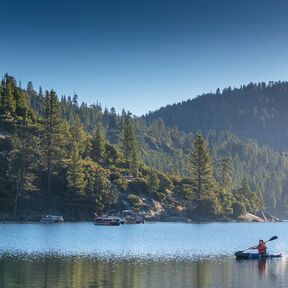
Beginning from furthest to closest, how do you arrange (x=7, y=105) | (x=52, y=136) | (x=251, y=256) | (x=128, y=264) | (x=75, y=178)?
(x=7, y=105) < (x=52, y=136) < (x=75, y=178) < (x=251, y=256) < (x=128, y=264)

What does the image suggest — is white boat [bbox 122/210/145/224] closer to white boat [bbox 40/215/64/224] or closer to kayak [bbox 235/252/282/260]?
white boat [bbox 40/215/64/224]

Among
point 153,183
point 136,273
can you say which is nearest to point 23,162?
point 153,183

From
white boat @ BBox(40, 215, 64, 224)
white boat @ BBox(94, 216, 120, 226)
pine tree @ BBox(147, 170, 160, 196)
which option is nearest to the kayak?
white boat @ BBox(94, 216, 120, 226)

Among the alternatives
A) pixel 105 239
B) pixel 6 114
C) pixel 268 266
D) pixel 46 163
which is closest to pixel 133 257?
pixel 268 266

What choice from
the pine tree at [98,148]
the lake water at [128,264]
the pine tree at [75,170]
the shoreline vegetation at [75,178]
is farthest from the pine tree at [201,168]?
the lake water at [128,264]

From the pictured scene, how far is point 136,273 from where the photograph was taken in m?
56.3

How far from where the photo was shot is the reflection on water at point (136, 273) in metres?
50.4

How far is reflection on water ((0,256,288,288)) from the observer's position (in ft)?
165

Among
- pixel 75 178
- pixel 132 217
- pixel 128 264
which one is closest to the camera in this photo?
pixel 128 264

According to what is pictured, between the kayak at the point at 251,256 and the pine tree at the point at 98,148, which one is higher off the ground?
the pine tree at the point at 98,148

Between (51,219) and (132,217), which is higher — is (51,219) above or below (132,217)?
below

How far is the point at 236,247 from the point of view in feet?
295

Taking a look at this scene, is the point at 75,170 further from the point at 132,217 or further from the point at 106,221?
the point at 106,221

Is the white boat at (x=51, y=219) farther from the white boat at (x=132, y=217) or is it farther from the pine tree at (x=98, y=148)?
the pine tree at (x=98, y=148)
